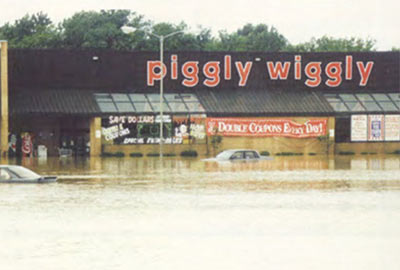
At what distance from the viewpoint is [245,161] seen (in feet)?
181

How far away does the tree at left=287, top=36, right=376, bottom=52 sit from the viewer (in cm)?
12825

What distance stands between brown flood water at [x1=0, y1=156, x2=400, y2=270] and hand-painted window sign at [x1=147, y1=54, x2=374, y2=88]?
40214 millimetres

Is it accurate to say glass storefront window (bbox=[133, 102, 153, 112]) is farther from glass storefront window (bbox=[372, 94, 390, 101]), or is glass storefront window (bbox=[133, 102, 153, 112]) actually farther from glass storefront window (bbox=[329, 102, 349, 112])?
glass storefront window (bbox=[372, 94, 390, 101])

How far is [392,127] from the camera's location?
75188mm

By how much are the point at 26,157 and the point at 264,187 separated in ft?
129

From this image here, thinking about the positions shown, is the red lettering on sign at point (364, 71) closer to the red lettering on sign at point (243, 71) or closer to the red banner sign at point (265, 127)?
the red banner sign at point (265, 127)

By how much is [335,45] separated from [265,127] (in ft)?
200

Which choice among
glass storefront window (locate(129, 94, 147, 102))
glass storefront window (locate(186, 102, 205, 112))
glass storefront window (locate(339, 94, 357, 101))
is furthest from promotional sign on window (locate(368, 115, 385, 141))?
glass storefront window (locate(129, 94, 147, 102))

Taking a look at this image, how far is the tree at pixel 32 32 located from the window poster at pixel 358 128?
2133 inches

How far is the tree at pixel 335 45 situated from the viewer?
421ft

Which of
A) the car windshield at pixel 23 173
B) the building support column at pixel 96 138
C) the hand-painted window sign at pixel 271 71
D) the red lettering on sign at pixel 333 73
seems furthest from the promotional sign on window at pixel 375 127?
the car windshield at pixel 23 173

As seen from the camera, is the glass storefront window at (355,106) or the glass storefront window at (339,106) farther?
the glass storefront window at (355,106)

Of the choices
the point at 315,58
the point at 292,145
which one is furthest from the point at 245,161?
the point at 315,58

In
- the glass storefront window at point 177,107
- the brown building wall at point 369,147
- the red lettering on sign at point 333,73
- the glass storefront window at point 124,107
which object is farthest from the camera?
the red lettering on sign at point 333,73
